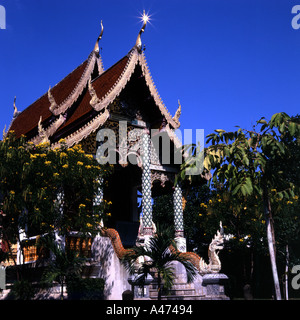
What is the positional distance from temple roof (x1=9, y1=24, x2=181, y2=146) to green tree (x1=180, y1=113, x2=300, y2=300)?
253 inches

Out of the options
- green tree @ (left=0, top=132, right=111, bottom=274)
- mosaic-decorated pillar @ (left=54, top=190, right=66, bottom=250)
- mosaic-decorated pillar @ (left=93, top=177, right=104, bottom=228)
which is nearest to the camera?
green tree @ (left=0, top=132, right=111, bottom=274)

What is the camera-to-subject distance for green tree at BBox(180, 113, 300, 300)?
9406 millimetres

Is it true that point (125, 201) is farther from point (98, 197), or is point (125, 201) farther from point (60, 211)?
point (60, 211)

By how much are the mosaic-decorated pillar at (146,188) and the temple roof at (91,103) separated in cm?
114

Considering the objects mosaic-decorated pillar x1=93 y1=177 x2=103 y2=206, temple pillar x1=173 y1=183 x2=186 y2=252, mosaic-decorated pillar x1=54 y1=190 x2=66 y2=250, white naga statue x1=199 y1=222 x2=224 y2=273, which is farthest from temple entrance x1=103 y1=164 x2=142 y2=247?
white naga statue x1=199 y1=222 x2=224 y2=273

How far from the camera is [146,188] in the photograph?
54.5 ft

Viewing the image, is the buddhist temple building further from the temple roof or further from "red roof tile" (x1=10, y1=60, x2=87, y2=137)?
"red roof tile" (x1=10, y1=60, x2=87, y2=137)

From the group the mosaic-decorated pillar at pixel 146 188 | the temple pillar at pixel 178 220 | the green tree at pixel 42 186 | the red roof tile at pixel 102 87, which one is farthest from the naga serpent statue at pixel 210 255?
the red roof tile at pixel 102 87

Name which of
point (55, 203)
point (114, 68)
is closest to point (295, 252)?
point (114, 68)

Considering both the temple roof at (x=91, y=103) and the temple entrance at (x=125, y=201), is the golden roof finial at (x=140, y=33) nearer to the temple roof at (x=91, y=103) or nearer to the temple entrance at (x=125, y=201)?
the temple roof at (x=91, y=103)

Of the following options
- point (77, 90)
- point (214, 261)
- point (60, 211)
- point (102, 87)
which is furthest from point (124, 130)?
point (214, 261)

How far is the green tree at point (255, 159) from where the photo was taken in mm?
9406

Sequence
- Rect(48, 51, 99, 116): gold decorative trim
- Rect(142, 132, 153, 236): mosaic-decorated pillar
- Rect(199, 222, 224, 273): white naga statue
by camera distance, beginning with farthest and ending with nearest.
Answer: Rect(48, 51, 99, 116): gold decorative trim < Rect(142, 132, 153, 236): mosaic-decorated pillar < Rect(199, 222, 224, 273): white naga statue
